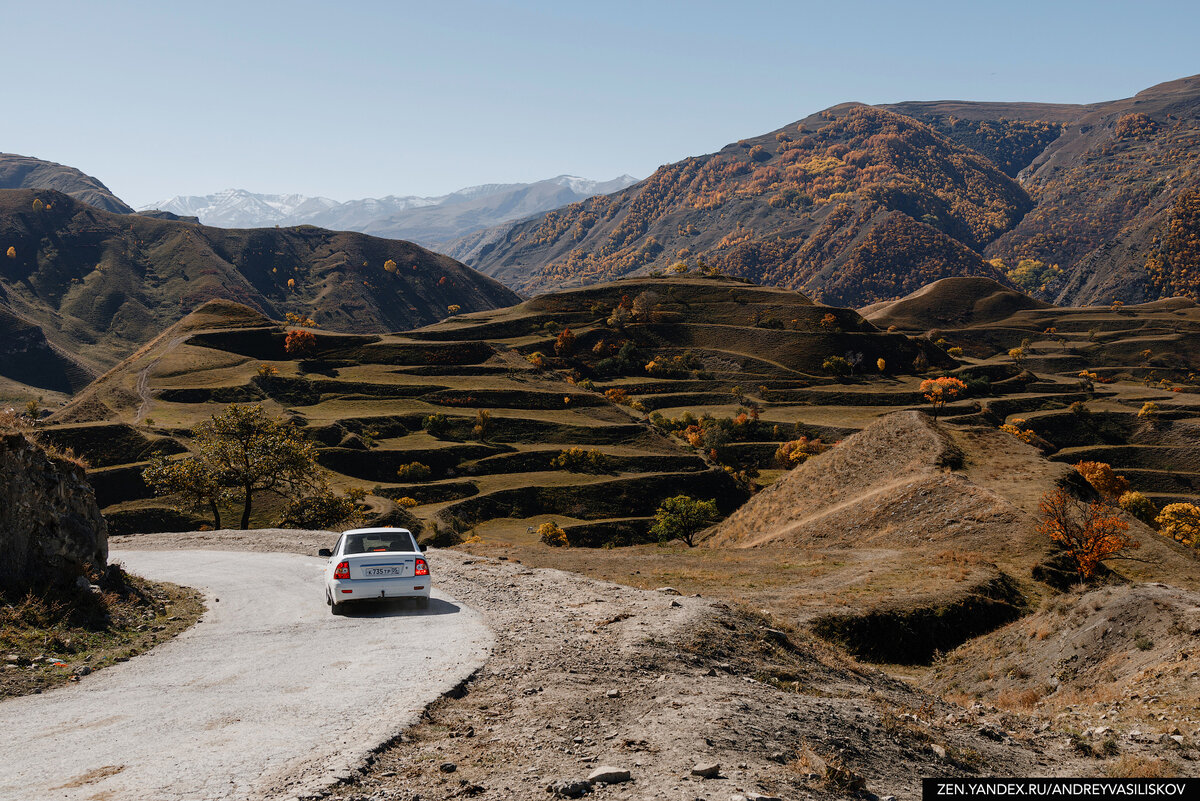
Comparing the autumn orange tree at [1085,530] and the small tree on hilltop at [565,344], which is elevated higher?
the small tree on hilltop at [565,344]

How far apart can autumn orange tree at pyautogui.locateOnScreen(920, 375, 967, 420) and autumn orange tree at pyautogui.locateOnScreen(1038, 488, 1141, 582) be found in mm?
129061

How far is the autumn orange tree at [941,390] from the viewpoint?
531ft

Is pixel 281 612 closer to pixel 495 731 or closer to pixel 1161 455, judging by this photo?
pixel 495 731

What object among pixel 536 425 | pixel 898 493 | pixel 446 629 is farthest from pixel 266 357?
pixel 446 629

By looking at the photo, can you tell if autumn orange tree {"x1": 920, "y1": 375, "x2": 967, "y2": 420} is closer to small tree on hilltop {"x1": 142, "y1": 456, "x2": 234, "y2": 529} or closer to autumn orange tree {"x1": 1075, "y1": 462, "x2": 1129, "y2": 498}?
autumn orange tree {"x1": 1075, "y1": 462, "x2": 1129, "y2": 498}

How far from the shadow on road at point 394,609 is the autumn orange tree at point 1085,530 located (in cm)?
3160

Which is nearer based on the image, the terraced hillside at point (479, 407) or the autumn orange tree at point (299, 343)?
the terraced hillside at point (479, 407)

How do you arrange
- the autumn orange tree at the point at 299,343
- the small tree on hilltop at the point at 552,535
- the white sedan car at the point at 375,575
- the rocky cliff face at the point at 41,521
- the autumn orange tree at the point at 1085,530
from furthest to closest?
the autumn orange tree at the point at 299,343 → the small tree on hilltop at the point at 552,535 → the autumn orange tree at the point at 1085,530 → the white sedan car at the point at 375,575 → the rocky cliff face at the point at 41,521

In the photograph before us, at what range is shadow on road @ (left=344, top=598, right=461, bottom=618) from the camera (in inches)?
680

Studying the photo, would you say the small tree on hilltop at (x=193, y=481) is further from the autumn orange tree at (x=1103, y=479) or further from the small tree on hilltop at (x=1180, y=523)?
the autumn orange tree at (x=1103, y=479)

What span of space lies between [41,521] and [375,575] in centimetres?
787

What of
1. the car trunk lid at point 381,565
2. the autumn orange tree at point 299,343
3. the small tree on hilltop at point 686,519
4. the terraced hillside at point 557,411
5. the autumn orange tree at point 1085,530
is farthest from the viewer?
the autumn orange tree at point 299,343

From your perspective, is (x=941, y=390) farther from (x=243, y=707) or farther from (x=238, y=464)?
(x=243, y=707)

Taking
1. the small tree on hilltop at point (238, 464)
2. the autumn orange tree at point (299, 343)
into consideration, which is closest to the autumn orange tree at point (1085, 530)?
the small tree on hilltop at point (238, 464)
